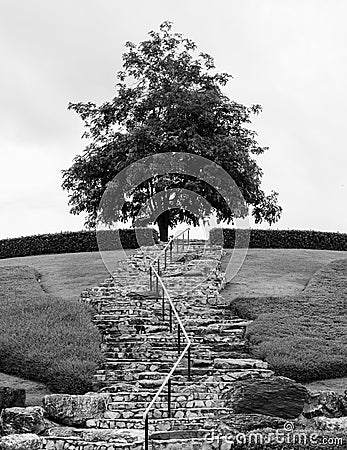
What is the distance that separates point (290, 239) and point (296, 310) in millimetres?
14900

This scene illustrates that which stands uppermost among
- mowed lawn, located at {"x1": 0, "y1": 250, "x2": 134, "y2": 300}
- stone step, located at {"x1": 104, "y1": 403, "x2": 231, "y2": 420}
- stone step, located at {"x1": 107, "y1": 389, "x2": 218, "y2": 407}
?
mowed lawn, located at {"x1": 0, "y1": 250, "x2": 134, "y2": 300}

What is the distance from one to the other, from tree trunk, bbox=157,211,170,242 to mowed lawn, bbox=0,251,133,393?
675 centimetres

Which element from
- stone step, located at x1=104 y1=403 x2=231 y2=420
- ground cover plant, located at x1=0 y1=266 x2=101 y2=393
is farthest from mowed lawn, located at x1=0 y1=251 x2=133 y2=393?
stone step, located at x1=104 y1=403 x2=231 y2=420

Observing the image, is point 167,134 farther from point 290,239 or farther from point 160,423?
point 160,423

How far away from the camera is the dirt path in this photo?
14523 millimetres

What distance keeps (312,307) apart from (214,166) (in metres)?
10.8

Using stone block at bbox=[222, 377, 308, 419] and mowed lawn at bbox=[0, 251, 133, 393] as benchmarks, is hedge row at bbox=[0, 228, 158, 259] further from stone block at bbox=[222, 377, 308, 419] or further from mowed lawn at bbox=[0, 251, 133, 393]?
stone block at bbox=[222, 377, 308, 419]

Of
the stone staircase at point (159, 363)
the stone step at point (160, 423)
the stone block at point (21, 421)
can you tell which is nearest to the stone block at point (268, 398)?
the stone staircase at point (159, 363)

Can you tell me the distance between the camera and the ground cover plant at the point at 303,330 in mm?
16484

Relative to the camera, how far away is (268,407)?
13.1m

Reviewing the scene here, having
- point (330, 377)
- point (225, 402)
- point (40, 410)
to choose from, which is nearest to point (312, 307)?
point (330, 377)

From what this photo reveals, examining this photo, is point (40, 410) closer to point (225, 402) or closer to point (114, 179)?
point (225, 402)

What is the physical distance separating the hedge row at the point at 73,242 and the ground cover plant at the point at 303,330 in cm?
968

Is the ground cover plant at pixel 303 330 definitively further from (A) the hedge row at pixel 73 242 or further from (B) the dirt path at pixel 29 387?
(A) the hedge row at pixel 73 242
